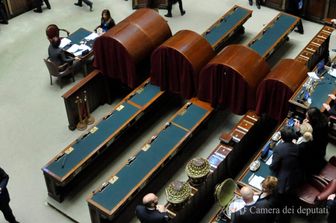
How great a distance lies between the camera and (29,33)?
13305mm

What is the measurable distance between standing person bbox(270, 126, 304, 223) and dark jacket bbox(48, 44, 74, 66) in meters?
5.46

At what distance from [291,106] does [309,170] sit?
131cm

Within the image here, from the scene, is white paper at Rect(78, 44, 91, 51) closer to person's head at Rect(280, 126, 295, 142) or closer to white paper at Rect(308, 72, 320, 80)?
white paper at Rect(308, 72, 320, 80)

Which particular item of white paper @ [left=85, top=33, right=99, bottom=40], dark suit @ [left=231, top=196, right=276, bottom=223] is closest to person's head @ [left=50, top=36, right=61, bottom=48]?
white paper @ [left=85, top=33, right=99, bottom=40]

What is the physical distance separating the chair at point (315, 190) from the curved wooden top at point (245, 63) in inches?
88.5

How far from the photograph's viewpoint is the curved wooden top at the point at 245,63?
374 inches

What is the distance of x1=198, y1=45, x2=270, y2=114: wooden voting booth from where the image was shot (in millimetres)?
9539

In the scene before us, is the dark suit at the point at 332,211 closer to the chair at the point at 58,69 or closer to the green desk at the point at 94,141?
the green desk at the point at 94,141

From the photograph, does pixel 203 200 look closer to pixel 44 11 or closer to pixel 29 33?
pixel 29 33

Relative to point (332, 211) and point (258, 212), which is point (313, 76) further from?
point (258, 212)

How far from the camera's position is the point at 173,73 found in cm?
1025

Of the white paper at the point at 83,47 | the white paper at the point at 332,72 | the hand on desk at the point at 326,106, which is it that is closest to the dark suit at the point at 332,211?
Result: the hand on desk at the point at 326,106

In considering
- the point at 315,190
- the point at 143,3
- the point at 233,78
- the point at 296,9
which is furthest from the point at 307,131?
the point at 143,3

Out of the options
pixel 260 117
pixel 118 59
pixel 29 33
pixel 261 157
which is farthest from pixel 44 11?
pixel 261 157
